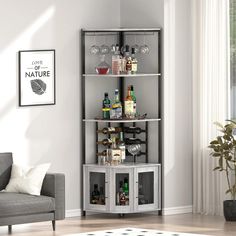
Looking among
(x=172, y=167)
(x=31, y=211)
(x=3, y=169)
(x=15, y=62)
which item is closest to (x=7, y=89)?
(x=15, y=62)

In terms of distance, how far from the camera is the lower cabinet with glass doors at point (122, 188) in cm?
865

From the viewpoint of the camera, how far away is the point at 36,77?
27.8 ft

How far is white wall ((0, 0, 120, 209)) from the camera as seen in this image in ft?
27.2

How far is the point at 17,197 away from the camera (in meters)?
A: 7.68

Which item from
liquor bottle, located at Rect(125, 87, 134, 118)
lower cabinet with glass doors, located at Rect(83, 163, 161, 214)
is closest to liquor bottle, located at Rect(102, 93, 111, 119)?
liquor bottle, located at Rect(125, 87, 134, 118)

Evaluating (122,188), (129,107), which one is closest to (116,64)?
(129,107)

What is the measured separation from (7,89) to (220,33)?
89.9 inches

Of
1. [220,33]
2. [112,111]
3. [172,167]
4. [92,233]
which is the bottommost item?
[92,233]

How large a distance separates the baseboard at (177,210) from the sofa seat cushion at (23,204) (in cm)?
153

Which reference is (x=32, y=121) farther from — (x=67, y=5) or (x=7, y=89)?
(x=67, y=5)

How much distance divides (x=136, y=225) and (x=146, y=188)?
2.08ft

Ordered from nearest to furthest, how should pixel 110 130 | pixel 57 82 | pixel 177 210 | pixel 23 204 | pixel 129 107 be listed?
pixel 23 204, pixel 57 82, pixel 129 107, pixel 110 130, pixel 177 210

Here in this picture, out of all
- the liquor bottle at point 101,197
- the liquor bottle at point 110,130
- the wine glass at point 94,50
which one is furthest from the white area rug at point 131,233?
the wine glass at point 94,50

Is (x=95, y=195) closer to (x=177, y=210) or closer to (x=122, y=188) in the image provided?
(x=122, y=188)
